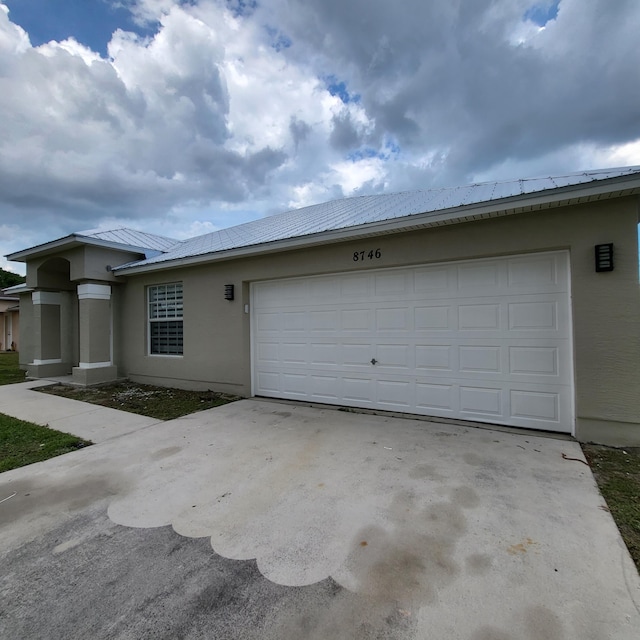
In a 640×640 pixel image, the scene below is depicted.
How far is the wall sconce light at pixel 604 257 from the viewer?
4059 millimetres

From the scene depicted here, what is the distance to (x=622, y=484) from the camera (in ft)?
10.6

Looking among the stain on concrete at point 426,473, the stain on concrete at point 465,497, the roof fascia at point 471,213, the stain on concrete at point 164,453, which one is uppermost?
the roof fascia at point 471,213

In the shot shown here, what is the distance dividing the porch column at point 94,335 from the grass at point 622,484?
10.2 m

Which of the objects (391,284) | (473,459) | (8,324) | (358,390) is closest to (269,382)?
(358,390)

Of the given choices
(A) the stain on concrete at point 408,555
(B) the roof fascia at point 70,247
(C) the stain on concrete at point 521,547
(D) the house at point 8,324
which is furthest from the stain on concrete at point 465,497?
(D) the house at point 8,324

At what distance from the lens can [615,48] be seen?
263 inches

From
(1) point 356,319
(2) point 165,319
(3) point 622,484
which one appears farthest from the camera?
(2) point 165,319

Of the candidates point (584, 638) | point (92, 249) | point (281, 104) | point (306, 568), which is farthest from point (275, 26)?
point (584, 638)

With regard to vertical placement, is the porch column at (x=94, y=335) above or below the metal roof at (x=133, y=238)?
below

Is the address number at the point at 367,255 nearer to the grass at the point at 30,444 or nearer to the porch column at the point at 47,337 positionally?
the grass at the point at 30,444

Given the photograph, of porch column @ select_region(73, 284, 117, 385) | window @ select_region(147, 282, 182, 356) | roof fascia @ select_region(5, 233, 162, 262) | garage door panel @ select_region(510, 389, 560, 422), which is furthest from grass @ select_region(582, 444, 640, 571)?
roof fascia @ select_region(5, 233, 162, 262)

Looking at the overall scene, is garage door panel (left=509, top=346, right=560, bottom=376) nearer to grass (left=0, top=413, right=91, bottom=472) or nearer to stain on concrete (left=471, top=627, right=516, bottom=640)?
stain on concrete (left=471, top=627, right=516, bottom=640)

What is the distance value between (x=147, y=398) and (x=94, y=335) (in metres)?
2.96

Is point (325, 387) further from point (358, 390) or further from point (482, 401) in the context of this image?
point (482, 401)
